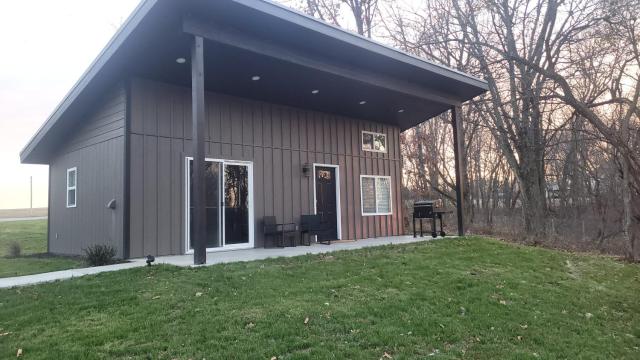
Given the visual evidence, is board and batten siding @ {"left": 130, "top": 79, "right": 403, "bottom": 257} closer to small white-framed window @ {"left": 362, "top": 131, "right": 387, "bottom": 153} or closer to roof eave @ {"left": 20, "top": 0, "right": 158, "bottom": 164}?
small white-framed window @ {"left": 362, "top": 131, "right": 387, "bottom": 153}

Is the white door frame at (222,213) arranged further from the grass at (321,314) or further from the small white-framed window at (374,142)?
the small white-framed window at (374,142)

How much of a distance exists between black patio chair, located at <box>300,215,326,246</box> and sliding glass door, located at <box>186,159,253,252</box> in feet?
3.94

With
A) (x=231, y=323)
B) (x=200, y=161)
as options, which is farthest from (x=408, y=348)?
(x=200, y=161)

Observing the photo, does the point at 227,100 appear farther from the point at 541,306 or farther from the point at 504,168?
the point at 504,168

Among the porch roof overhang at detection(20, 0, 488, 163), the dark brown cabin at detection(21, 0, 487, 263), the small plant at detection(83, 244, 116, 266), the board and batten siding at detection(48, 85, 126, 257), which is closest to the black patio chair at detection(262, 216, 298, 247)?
the dark brown cabin at detection(21, 0, 487, 263)

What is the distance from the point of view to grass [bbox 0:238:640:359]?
3.20m

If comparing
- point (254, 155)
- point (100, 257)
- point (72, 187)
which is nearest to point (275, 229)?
point (254, 155)

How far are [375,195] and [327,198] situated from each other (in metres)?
1.75

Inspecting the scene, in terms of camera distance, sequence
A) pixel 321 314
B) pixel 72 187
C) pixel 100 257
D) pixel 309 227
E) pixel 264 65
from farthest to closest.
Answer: pixel 72 187 → pixel 309 227 → pixel 264 65 → pixel 100 257 → pixel 321 314

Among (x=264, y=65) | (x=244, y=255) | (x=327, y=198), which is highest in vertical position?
(x=264, y=65)

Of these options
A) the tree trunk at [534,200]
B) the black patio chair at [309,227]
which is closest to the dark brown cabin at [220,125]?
the black patio chair at [309,227]

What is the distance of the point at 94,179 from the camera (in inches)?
334

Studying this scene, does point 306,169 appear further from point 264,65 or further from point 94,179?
point 94,179

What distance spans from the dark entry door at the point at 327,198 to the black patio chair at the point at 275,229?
1.18 meters
